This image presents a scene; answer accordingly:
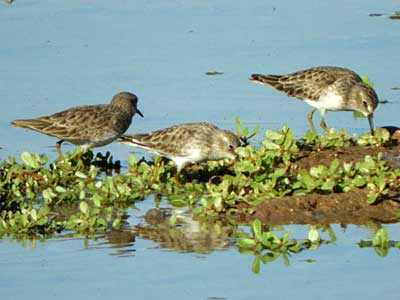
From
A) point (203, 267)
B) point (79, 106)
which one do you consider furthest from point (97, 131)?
point (203, 267)

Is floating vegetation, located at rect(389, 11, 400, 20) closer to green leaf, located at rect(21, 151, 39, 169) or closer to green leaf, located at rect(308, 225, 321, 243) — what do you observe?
green leaf, located at rect(21, 151, 39, 169)

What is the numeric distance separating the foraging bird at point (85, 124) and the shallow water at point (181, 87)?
0.40 m

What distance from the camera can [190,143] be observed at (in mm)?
15391

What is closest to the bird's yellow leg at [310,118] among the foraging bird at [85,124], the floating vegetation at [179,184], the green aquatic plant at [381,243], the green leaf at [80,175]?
the floating vegetation at [179,184]

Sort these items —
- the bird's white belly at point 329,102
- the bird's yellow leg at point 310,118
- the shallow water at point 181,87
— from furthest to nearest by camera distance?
the bird's white belly at point 329,102
the bird's yellow leg at point 310,118
the shallow water at point 181,87

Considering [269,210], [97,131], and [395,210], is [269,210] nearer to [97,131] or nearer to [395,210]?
[395,210]

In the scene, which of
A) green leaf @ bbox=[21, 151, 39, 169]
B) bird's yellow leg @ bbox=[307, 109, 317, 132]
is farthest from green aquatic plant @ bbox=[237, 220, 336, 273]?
bird's yellow leg @ bbox=[307, 109, 317, 132]

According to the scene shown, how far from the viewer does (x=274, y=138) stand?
51.0 feet

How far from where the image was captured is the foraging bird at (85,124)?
16359 millimetres

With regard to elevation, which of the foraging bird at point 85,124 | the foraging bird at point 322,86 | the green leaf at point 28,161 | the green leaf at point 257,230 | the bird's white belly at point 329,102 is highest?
the foraging bird at point 322,86

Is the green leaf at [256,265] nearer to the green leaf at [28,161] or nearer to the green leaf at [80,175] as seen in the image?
the green leaf at [80,175]

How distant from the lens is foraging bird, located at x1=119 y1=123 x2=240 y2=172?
15242 millimetres

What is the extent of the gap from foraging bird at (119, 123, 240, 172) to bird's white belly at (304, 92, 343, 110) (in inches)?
117

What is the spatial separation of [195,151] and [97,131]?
157 centimetres
